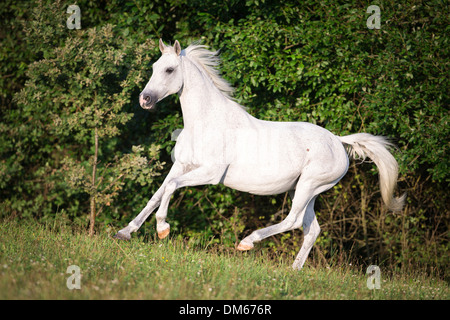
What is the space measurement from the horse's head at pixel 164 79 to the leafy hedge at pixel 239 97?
1611 millimetres

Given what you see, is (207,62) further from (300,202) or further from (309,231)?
(309,231)

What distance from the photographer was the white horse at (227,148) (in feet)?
16.2

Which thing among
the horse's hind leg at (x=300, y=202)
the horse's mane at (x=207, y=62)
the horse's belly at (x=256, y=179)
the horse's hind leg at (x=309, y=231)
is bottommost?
the horse's hind leg at (x=309, y=231)

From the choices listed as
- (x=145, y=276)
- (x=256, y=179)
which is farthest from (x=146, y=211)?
(x=256, y=179)

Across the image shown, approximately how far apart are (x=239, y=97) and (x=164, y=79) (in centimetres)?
217

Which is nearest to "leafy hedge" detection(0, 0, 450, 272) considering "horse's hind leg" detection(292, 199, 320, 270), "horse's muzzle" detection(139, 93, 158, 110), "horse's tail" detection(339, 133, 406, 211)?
"horse's tail" detection(339, 133, 406, 211)

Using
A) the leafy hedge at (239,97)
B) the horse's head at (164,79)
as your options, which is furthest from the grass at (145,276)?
the leafy hedge at (239,97)

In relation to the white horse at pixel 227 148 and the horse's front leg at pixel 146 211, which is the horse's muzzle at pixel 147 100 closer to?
the white horse at pixel 227 148

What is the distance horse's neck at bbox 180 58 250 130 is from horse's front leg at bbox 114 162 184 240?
0.50m

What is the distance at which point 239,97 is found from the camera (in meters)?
6.95

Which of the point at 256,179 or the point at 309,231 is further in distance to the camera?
the point at 309,231

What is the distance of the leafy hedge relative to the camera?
21.3 feet

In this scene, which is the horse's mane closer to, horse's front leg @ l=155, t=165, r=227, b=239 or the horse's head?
the horse's head
